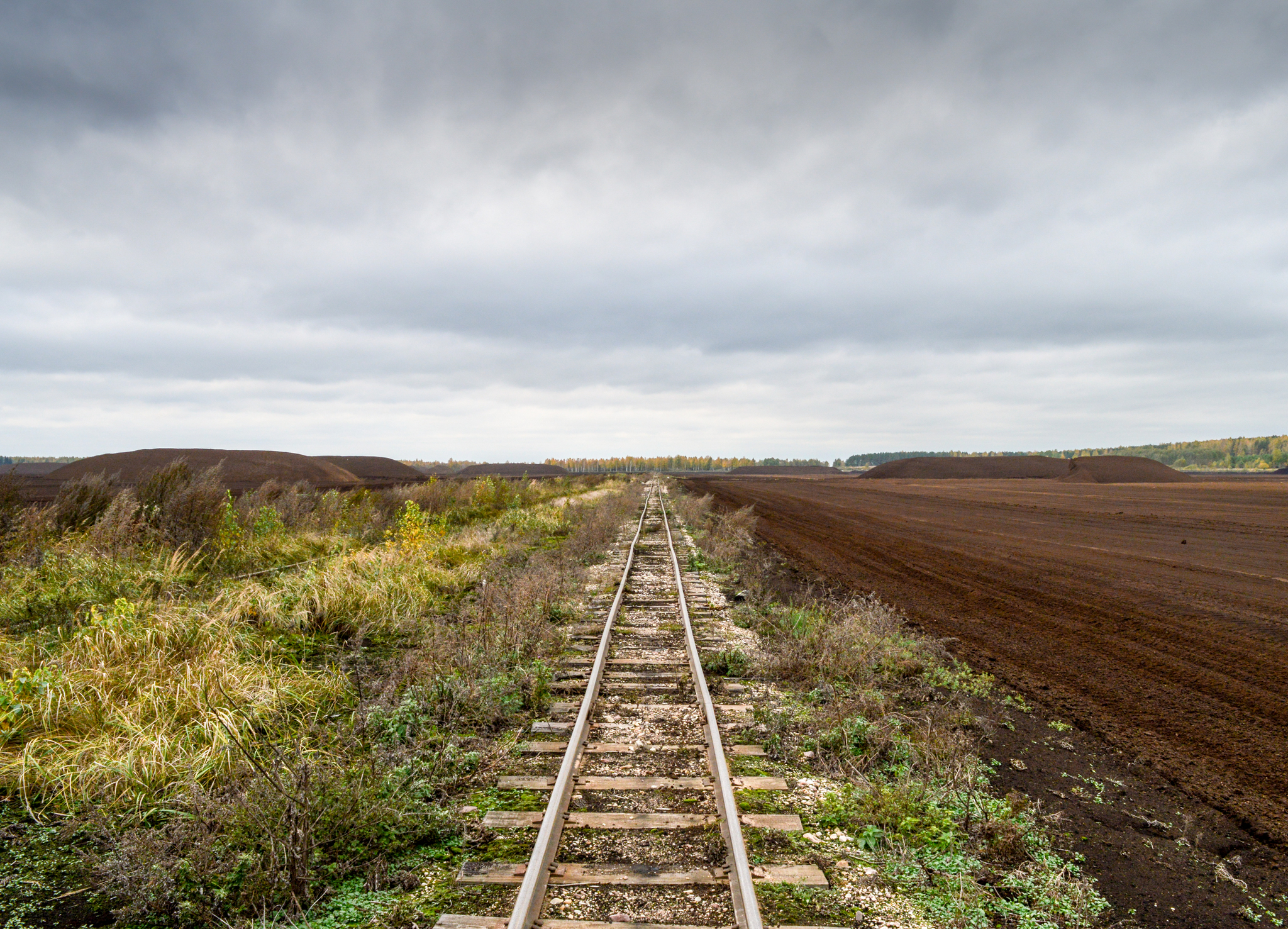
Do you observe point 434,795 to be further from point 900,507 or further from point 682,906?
point 900,507

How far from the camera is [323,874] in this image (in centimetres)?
393

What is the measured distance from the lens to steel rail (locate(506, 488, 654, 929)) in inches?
132

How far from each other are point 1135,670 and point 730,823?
26.6 feet

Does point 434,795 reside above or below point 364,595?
below

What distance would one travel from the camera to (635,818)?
175 inches

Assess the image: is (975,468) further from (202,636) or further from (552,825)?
(552,825)

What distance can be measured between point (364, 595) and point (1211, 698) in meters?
11.9

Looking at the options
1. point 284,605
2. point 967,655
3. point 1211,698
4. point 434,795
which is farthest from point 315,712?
point 1211,698

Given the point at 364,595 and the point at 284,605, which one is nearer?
the point at 284,605

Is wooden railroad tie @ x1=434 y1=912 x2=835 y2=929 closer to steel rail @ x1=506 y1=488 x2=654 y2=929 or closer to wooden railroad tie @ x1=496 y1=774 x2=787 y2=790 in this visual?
steel rail @ x1=506 y1=488 x2=654 y2=929

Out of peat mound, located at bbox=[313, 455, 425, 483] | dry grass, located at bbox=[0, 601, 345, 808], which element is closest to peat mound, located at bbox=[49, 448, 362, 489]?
peat mound, located at bbox=[313, 455, 425, 483]

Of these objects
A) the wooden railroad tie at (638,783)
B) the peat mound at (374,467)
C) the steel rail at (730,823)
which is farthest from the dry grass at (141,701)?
the peat mound at (374,467)

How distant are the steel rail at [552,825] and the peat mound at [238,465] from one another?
49.6m

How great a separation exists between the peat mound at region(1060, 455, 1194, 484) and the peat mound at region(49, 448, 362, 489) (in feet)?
334
